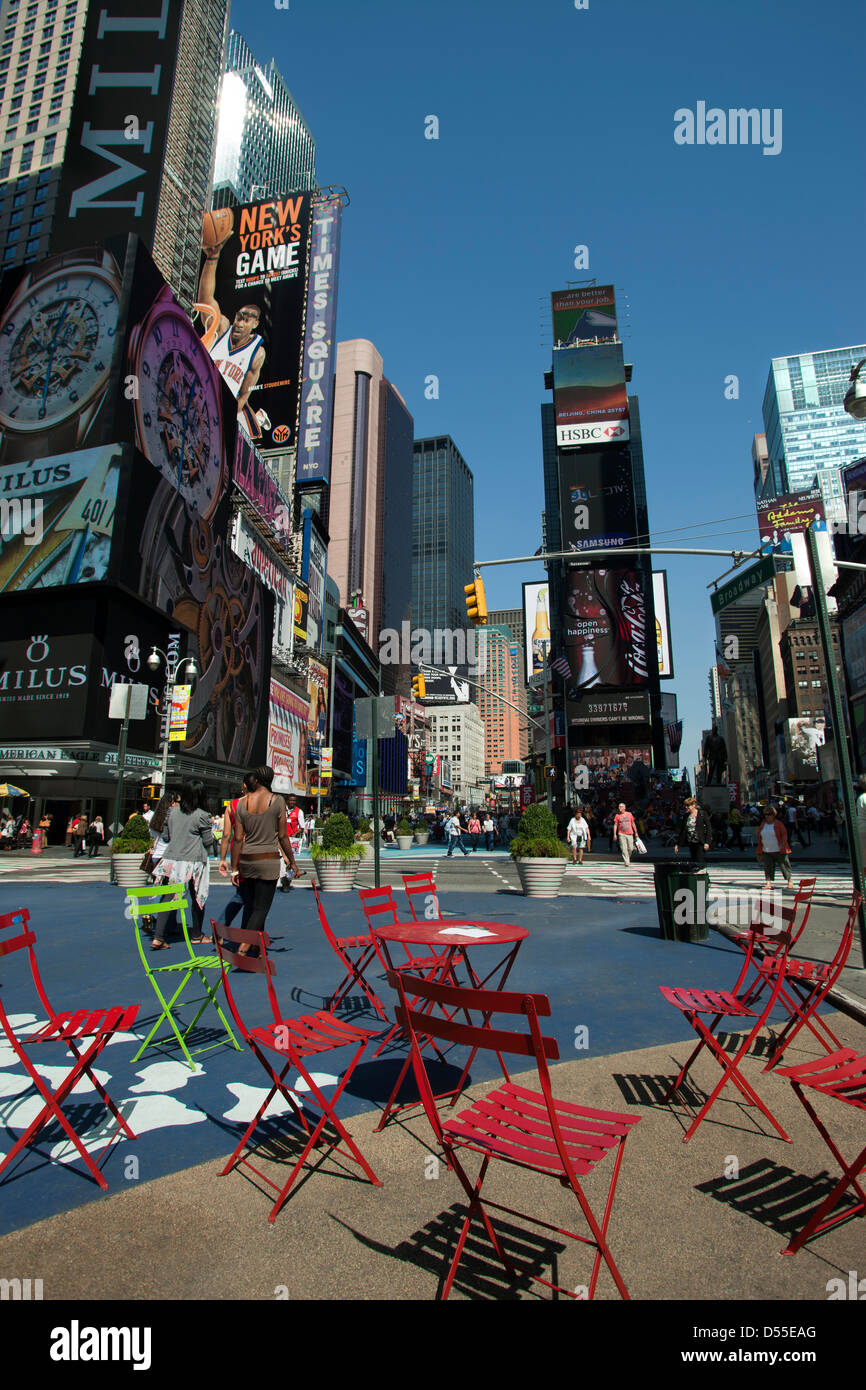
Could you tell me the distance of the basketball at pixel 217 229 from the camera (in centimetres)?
6106

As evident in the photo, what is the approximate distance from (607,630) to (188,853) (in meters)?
48.4

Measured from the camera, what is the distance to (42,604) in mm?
35156

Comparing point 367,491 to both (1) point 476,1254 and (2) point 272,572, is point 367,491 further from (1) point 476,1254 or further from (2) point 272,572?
(1) point 476,1254

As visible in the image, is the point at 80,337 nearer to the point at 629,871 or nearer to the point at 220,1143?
the point at 629,871

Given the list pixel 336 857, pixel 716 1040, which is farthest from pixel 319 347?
pixel 716 1040

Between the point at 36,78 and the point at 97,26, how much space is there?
3576 centimetres

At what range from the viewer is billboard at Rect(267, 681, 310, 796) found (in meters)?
58.9

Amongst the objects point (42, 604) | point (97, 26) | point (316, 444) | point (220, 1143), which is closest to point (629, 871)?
point (220, 1143)

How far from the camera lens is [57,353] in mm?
36406

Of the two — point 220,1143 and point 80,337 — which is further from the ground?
point 80,337

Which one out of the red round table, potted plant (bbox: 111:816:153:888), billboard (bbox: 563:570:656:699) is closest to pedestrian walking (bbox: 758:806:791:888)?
the red round table

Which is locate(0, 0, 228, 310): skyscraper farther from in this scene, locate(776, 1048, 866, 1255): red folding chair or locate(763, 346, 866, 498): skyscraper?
locate(763, 346, 866, 498): skyscraper

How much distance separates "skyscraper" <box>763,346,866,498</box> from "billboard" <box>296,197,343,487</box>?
134m

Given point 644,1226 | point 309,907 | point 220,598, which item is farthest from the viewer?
point 220,598
